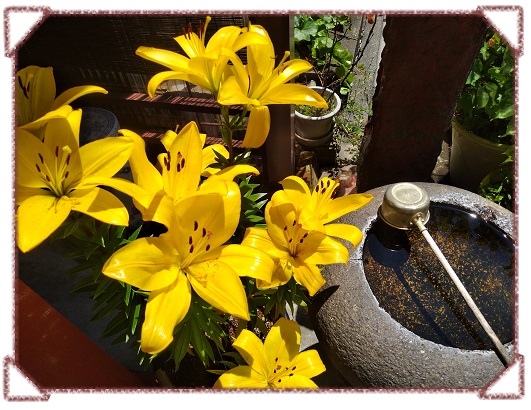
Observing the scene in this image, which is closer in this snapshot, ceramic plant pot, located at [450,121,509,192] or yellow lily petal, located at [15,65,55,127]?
yellow lily petal, located at [15,65,55,127]

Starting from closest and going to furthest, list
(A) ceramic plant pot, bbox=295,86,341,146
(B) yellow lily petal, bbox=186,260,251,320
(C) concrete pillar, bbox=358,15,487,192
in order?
1. (B) yellow lily petal, bbox=186,260,251,320
2. (C) concrete pillar, bbox=358,15,487,192
3. (A) ceramic plant pot, bbox=295,86,341,146

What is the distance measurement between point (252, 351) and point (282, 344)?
4.0 inches

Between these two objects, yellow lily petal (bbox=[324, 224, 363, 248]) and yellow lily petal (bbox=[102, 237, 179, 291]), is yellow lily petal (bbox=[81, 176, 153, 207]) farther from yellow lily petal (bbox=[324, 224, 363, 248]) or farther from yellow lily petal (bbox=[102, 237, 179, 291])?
yellow lily petal (bbox=[324, 224, 363, 248])

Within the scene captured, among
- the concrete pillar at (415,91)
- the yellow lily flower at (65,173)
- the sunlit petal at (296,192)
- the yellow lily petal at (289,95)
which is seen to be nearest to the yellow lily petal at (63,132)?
the yellow lily flower at (65,173)

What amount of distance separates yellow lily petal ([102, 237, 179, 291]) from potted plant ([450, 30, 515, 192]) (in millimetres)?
1929

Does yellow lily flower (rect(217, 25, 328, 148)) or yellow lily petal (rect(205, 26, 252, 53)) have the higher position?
yellow lily petal (rect(205, 26, 252, 53))

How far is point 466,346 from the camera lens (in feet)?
4.50

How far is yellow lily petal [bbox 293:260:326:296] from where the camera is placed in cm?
110

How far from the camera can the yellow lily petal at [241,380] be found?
44.5 inches

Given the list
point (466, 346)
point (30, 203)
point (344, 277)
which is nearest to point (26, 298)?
point (30, 203)

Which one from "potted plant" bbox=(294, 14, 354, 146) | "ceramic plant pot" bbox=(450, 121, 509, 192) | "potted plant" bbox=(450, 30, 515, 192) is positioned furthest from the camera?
"potted plant" bbox=(294, 14, 354, 146)

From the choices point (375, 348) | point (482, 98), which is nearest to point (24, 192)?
point (375, 348)

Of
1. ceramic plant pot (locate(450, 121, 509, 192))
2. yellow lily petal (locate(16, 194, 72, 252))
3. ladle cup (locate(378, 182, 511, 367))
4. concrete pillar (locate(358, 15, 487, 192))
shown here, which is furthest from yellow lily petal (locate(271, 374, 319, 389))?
ceramic plant pot (locate(450, 121, 509, 192))

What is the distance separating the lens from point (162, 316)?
830 millimetres
